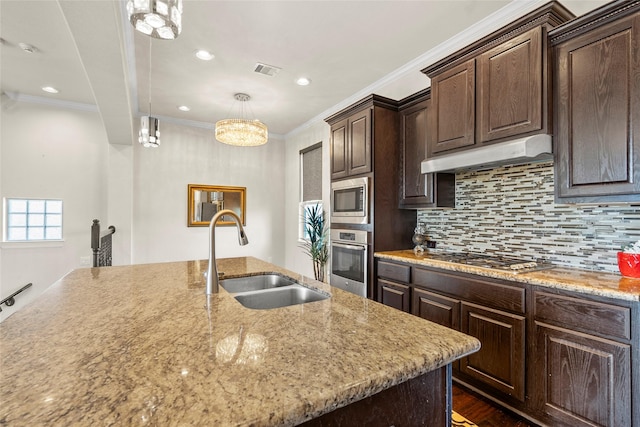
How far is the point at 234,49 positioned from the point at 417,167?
2100mm

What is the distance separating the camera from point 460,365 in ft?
7.20

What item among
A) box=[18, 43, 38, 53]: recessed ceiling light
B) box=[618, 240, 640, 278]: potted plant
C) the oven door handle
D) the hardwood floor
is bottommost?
the hardwood floor

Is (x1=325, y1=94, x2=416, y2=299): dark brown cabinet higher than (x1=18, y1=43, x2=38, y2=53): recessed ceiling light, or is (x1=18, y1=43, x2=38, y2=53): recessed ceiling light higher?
(x1=18, y1=43, x2=38, y2=53): recessed ceiling light

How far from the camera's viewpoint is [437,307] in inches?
91.6

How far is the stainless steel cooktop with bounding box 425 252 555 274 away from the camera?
6.52 feet

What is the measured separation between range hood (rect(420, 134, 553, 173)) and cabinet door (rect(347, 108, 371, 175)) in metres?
0.63

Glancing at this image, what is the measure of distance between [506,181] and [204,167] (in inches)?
178

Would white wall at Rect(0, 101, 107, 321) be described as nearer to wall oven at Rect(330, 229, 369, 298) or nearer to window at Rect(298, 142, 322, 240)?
window at Rect(298, 142, 322, 240)

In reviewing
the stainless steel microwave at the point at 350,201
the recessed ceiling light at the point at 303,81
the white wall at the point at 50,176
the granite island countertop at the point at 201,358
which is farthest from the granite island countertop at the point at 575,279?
the white wall at the point at 50,176

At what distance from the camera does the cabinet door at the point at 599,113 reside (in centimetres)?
162

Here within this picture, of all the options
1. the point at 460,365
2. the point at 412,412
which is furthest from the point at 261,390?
the point at 460,365

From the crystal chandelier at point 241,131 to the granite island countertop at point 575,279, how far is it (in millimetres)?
2445

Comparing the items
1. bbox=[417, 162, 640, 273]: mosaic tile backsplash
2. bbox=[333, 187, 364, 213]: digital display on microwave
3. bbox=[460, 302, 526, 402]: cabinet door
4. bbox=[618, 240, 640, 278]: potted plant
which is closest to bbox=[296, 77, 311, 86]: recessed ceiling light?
bbox=[333, 187, 364, 213]: digital display on microwave

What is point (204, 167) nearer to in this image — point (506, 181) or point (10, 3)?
point (10, 3)
